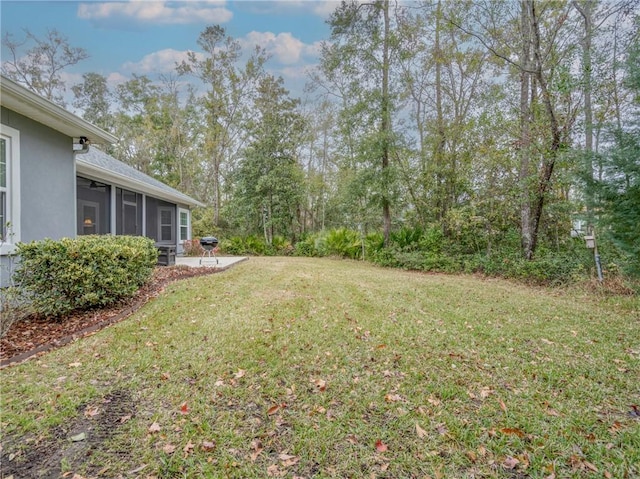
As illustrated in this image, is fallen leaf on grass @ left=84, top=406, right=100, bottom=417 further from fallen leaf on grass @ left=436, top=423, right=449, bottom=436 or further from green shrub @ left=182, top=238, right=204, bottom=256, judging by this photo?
green shrub @ left=182, top=238, right=204, bottom=256

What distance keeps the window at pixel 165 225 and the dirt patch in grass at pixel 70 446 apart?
10.7 m

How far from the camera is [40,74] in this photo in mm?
18078

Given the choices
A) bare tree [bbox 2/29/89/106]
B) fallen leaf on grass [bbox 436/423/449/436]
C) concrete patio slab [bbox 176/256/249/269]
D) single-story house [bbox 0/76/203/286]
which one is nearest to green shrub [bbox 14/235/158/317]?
single-story house [bbox 0/76/203/286]

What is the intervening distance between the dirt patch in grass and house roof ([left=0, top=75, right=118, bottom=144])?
13.5 ft

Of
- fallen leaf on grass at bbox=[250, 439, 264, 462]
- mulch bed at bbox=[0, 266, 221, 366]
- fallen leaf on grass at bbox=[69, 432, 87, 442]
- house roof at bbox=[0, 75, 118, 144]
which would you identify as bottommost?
fallen leaf on grass at bbox=[250, 439, 264, 462]

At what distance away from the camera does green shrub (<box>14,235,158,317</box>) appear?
3896mm

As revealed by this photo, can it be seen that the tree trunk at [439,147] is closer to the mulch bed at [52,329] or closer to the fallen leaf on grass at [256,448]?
the mulch bed at [52,329]

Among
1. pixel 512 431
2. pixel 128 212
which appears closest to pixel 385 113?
pixel 128 212

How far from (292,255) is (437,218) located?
7511 millimetres

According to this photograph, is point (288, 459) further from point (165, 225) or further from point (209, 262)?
point (165, 225)

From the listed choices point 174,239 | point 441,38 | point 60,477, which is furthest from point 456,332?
point 174,239

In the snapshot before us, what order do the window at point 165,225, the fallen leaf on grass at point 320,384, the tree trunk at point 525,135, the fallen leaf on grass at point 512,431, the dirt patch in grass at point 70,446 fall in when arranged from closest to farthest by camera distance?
1. the dirt patch in grass at point 70,446
2. the fallen leaf on grass at point 512,431
3. the fallen leaf on grass at point 320,384
4. the tree trunk at point 525,135
5. the window at point 165,225

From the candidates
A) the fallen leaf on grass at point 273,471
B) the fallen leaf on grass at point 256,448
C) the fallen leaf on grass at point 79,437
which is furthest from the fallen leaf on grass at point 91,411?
the fallen leaf on grass at point 273,471

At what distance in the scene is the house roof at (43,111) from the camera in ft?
12.7
